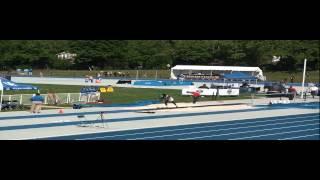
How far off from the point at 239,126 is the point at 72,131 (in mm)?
4428

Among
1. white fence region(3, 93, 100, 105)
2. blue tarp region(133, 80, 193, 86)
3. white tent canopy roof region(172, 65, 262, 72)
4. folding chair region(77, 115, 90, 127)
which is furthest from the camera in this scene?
white tent canopy roof region(172, 65, 262, 72)

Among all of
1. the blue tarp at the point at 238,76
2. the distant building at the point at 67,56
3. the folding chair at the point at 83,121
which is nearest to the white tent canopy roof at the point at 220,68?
the blue tarp at the point at 238,76

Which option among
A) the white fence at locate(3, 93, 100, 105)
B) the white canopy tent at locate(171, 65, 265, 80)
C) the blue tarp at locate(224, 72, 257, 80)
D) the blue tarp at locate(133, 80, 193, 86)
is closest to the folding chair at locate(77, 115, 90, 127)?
the white fence at locate(3, 93, 100, 105)

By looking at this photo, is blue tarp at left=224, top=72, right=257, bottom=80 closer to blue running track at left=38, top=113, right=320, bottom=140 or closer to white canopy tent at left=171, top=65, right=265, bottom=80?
white canopy tent at left=171, top=65, right=265, bottom=80

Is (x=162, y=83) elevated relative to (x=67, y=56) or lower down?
lower down

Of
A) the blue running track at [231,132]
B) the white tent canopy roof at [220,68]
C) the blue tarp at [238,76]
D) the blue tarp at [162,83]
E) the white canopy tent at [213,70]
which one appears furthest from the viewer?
the white tent canopy roof at [220,68]

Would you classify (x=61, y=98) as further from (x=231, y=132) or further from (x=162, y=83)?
(x=162, y=83)

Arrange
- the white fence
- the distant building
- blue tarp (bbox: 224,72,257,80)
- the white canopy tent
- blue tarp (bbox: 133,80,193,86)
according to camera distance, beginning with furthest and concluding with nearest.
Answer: the white canopy tent, blue tarp (bbox: 224,72,257,80), blue tarp (bbox: 133,80,193,86), the distant building, the white fence

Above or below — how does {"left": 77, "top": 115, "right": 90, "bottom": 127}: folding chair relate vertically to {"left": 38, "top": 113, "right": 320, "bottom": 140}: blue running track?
above

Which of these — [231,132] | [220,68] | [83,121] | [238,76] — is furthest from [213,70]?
[83,121]

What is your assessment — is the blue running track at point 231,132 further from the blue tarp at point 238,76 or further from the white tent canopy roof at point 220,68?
the white tent canopy roof at point 220,68

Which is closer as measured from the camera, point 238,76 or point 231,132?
point 231,132

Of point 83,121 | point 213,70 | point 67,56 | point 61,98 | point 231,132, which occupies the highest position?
point 67,56
